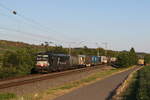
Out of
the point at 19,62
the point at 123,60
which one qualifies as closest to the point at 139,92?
the point at 19,62

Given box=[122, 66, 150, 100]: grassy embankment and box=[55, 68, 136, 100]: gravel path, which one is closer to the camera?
box=[122, 66, 150, 100]: grassy embankment

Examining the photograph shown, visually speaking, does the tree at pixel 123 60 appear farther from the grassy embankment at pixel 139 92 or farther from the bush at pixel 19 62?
the grassy embankment at pixel 139 92

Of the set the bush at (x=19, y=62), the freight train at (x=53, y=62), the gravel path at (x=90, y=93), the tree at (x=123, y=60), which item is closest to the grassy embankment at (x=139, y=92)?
the gravel path at (x=90, y=93)

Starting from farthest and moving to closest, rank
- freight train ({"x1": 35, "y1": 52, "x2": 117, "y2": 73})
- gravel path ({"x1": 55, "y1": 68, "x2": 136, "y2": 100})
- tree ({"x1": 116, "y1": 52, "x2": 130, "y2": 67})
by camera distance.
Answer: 1. tree ({"x1": 116, "y1": 52, "x2": 130, "y2": 67})
2. freight train ({"x1": 35, "y1": 52, "x2": 117, "y2": 73})
3. gravel path ({"x1": 55, "y1": 68, "x2": 136, "y2": 100})

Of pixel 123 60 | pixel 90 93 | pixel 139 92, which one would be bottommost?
pixel 90 93

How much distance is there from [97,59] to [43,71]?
4681cm

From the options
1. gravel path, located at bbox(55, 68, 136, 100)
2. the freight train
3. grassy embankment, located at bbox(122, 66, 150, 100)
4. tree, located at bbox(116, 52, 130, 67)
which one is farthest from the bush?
tree, located at bbox(116, 52, 130, 67)

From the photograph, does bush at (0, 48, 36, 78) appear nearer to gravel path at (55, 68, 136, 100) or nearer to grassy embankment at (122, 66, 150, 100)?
gravel path at (55, 68, 136, 100)

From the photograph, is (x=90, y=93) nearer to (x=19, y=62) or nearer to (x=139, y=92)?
(x=139, y=92)

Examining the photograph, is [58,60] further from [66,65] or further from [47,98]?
[47,98]

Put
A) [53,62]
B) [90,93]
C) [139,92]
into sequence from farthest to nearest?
[53,62], [90,93], [139,92]

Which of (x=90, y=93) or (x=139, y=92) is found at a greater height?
(x=139, y=92)

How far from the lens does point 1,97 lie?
15555mm

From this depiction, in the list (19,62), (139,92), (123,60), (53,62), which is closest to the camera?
(139,92)
